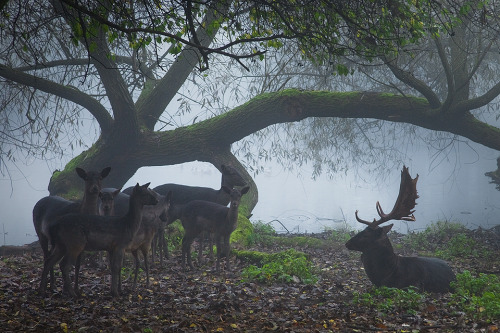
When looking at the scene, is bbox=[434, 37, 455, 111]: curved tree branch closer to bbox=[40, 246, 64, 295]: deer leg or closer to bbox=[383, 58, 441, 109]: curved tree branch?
bbox=[383, 58, 441, 109]: curved tree branch

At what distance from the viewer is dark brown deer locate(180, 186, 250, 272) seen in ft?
35.0

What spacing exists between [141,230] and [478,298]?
5271mm

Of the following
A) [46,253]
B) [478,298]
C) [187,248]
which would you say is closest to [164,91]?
[187,248]

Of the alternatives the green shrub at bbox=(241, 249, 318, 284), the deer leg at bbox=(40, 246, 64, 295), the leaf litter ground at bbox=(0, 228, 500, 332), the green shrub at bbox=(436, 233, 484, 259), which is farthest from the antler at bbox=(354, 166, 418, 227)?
the deer leg at bbox=(40, 246, 64, 295)

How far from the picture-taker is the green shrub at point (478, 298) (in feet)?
22.5

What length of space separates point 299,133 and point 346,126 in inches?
90.5

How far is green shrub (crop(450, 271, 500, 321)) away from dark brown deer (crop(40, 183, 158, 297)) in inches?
199

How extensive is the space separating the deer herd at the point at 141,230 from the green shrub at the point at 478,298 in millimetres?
494

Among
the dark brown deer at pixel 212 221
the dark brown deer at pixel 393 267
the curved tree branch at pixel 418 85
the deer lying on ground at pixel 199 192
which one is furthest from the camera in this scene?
the curved tree branch at pixel 418 85

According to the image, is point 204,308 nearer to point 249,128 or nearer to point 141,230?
point 141,230

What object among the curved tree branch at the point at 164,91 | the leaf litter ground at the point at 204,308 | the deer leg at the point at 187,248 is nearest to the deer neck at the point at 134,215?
the leaf litter ground at the point at 204,308

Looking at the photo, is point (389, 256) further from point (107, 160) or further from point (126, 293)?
point (107, 160)

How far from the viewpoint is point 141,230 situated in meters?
8.66

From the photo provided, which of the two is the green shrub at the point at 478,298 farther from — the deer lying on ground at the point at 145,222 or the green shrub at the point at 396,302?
the deer lying on ground at the point at 145,222
